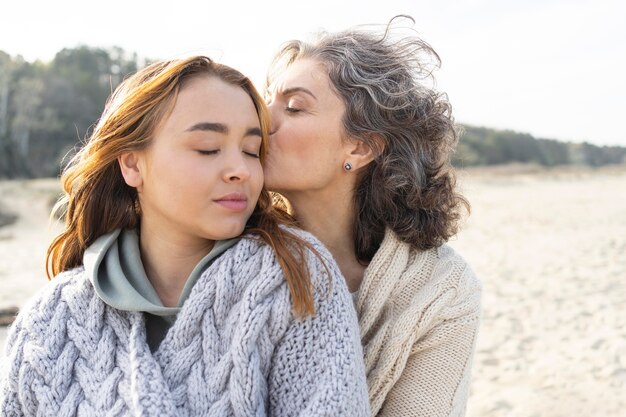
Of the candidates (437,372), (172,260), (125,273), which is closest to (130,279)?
(125,273)

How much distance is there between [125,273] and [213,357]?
0.50m

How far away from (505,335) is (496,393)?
142cm

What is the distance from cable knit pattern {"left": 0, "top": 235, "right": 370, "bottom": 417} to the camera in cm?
177

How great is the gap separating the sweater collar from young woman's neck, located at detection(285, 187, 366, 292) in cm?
61

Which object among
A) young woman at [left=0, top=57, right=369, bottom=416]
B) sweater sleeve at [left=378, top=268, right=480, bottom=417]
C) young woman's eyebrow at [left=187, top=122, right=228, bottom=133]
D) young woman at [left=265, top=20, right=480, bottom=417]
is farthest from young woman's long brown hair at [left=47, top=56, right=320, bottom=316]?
sweater sleeve at [left=378, top=268, right=480, bottom=417]

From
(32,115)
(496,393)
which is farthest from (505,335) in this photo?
(32,115)

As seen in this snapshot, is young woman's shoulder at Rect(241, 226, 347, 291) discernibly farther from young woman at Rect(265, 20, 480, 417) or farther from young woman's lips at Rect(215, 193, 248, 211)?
young woman at Rect(265, 20, 480, 417)

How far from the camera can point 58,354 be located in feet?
6.36

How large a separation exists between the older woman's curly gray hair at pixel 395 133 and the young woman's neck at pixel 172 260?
0.72 m

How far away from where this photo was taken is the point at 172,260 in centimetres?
219

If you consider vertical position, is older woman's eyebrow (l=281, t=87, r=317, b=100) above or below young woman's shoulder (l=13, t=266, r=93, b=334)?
above

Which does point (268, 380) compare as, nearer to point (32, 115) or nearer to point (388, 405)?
point (388, 405)

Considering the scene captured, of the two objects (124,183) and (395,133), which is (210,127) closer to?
(124,183)

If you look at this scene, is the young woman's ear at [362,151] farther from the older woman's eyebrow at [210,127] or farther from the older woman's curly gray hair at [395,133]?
the older woman's eyebrow at [210,127]
